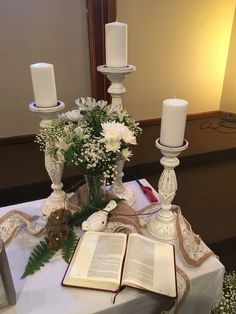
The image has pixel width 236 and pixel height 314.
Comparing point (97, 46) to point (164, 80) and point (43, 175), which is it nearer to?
point (164, 80)

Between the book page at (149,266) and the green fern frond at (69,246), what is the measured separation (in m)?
0.18

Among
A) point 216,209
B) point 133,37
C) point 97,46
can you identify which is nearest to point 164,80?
point 133,37

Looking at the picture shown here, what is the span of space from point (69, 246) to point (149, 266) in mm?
262

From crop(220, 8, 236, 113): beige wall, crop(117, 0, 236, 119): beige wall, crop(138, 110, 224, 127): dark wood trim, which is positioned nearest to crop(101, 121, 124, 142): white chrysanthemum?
crop(117, 0, 236, 119): beige wall

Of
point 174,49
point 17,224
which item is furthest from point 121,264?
point 174,49

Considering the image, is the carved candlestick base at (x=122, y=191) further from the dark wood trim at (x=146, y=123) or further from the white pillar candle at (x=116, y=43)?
the dark wood trim at (x=146, y=123)

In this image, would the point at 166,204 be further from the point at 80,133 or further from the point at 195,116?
the point at 195,116

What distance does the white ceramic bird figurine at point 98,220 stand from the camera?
92cm

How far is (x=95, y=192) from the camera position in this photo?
0.97 meters

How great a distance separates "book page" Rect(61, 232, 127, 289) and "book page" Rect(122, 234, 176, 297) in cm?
3

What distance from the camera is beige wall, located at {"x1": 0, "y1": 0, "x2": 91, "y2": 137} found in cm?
193

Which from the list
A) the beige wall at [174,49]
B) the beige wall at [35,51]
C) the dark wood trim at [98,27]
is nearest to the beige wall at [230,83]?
the beige wall at [174,49]

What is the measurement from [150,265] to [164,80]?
6.35 ft

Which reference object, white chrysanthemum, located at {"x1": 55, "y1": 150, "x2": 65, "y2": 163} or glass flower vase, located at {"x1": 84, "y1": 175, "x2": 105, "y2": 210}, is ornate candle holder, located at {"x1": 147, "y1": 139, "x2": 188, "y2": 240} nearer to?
glass flower vase, located at {"x1": 84, "y1": 175, "x2": 105, "y2": 210}
